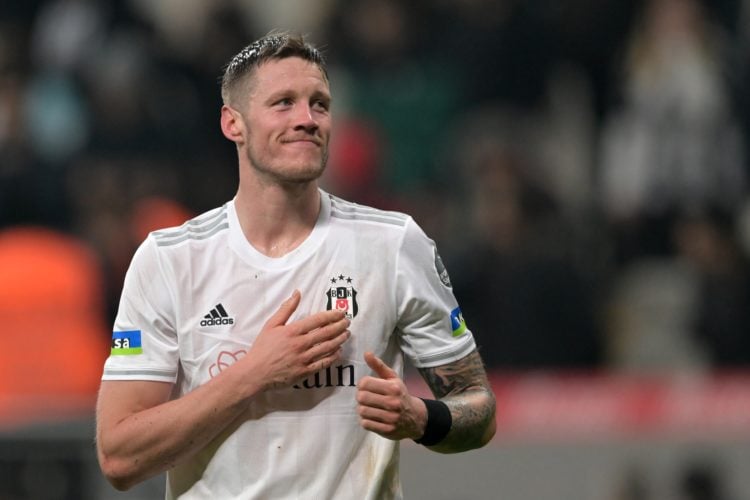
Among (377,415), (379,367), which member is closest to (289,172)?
(379,367)

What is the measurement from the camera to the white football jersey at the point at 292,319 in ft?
16.7

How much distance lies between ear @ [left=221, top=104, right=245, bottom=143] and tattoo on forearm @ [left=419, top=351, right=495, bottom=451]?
0.94 meters

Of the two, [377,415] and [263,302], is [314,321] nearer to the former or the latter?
[263,302]

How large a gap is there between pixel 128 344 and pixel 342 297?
2.21 feet

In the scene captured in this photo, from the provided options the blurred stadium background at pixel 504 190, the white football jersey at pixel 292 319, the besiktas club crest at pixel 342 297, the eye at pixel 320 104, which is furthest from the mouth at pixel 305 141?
the blurred stadium background at pixel 504 190

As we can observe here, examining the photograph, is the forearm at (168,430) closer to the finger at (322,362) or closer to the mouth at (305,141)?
the finger at (322,362)

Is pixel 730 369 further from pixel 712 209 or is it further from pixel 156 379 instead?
pixel 156 379

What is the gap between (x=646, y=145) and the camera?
1191cm

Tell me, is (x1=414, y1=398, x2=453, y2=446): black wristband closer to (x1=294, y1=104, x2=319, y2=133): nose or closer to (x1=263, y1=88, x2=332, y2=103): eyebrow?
(x1=294, y1=104, x2=319, y2=133): nose

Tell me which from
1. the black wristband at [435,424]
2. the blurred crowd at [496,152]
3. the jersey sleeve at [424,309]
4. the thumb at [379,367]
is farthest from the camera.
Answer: the blurred crowd at [496,152]

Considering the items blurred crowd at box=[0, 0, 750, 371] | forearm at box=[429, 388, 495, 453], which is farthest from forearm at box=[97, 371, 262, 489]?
blurred crowd at box=[0, 0, 750, 371]

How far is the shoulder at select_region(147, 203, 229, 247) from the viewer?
525cm

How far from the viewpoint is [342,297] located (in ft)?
16.9

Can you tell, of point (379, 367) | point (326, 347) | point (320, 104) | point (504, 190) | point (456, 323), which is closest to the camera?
point (379, 367)
